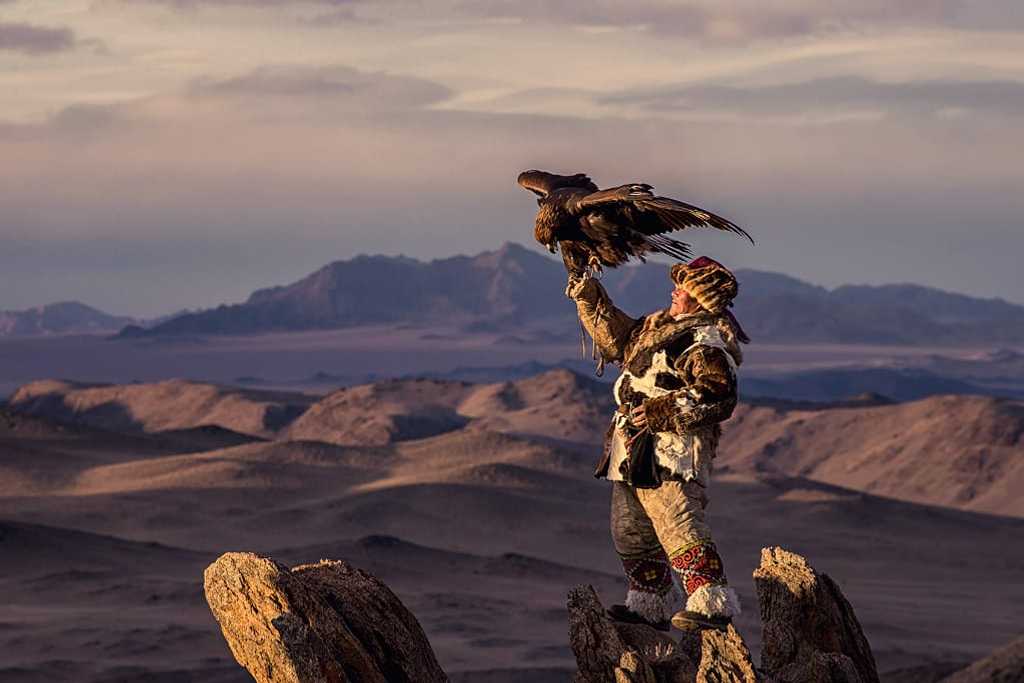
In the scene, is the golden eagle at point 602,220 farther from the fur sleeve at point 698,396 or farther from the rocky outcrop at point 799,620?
the rocky outcrop at point 799,620

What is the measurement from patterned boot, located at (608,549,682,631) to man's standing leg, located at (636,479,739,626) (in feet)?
0.56

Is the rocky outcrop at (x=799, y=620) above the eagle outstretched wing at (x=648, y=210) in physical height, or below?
below

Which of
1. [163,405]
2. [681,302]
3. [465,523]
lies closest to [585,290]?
[681,302]

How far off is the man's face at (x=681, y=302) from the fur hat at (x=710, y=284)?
0.04m

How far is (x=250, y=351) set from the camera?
585 ft

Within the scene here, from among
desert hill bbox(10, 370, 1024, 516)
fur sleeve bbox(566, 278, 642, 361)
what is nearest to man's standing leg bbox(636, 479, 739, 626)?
fur sleeve bbox(566, 278, 642, 361)

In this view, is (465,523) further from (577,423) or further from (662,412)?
(662,412)

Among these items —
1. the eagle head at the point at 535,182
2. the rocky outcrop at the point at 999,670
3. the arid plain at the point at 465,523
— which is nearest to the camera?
the eagle head at the point at 535,182

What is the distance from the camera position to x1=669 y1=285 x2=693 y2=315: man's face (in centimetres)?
827

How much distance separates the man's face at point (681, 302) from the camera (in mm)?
8266

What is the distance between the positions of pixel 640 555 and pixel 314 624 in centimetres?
166

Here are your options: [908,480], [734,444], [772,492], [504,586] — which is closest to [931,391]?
[734,444]

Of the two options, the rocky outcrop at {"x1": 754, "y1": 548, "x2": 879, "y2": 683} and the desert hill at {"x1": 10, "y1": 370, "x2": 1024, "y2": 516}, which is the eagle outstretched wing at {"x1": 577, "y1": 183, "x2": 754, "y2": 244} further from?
the desert hill at {"x1": 10, "y1": 370, "x2": 1024, "y2": 516}

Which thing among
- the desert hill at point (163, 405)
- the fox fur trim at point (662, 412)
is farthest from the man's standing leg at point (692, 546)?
the desert hill at point (163, 405)
